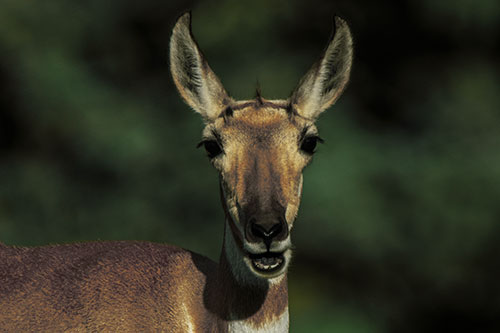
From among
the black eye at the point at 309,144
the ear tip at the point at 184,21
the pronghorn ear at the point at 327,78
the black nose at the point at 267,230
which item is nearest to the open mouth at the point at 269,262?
the black nose at the point at 267,230

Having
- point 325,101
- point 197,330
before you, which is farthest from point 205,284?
point 325,101

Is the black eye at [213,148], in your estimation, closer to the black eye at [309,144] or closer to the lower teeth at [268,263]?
the black eye at [309,144]

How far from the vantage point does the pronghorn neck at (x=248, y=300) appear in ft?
12.6

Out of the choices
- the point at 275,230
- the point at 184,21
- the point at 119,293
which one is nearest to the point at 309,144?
the point at 275,230

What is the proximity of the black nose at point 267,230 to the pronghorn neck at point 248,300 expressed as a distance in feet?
1.45

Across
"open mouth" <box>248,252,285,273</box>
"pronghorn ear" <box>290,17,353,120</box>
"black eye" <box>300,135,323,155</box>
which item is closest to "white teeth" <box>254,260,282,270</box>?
"open mouth" <box>248,252,285,273</box>

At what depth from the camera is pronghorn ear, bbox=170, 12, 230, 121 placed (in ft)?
13.7

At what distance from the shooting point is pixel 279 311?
3.90 m

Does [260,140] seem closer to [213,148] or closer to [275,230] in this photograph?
[213,148]

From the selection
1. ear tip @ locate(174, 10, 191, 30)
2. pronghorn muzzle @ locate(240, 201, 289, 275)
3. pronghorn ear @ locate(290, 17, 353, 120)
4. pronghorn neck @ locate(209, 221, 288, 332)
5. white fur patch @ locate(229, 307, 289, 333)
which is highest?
ear tip @ locate(174, 10, 191, 30)

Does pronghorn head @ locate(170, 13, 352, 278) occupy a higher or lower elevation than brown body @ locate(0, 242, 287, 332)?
higher

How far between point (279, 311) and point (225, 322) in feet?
0.91

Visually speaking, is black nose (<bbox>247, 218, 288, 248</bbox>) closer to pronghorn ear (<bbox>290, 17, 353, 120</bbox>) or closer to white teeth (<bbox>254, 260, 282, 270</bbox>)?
white teeth (<bbox>254, 260, 282, 270</bbox>)

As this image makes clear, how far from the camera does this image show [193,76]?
14.2ft
